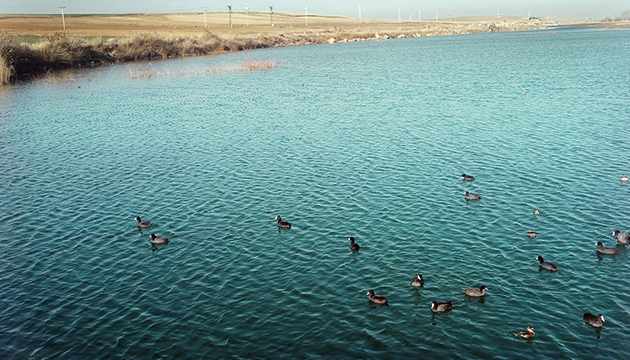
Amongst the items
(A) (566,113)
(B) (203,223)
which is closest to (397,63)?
(A) (566,113)

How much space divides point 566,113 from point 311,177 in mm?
27853

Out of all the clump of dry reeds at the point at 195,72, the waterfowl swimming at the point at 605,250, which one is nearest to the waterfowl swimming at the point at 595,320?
the waterfowl swimming at the point at 605,250

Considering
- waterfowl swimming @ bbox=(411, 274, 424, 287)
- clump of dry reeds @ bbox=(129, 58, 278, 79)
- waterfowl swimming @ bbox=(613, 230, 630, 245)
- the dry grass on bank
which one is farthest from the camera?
clump of dry reeds @ bbox=(129, 58, 278, 79)

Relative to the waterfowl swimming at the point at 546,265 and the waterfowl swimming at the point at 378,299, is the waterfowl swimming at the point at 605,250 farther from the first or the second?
the waterfowl swimming at the point at 378,299

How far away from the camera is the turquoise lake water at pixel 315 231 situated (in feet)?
56.1

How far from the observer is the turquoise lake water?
56.1ft

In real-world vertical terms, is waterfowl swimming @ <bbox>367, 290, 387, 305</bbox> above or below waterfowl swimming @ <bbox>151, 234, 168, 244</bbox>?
below

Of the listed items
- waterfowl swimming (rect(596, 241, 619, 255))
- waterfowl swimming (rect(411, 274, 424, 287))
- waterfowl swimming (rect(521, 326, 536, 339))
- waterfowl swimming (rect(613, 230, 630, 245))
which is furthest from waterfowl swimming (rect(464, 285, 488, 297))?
waterfowl swimming (rect(613, 230, 630, 245))

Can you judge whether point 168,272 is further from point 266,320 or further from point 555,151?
point 555,151

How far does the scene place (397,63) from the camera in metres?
103

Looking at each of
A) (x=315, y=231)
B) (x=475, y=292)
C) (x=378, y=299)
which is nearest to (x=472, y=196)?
(x=315, y=231)

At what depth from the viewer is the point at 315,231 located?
24906 mm

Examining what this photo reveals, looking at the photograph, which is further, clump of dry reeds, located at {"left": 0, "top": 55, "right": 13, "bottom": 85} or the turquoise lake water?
clump of dry reeds, located at {"left": 0, "top": 55, "right": 13, "bottom": 85}

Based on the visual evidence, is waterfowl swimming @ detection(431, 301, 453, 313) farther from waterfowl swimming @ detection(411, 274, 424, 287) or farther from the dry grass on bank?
the dry grass on bank
